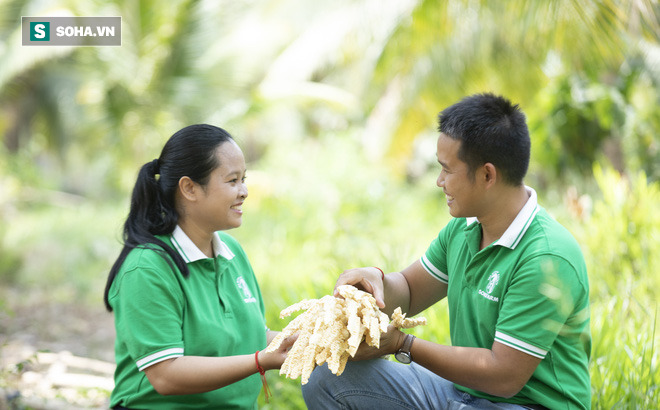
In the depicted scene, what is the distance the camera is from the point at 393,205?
35.7 feet

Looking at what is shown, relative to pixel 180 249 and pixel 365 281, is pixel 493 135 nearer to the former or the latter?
pixel 365 281

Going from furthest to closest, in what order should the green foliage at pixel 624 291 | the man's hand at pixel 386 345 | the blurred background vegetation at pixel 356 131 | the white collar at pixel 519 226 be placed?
the blurred background vegetation at pixel 356 131
the green foliage at pixel 624 291
the white collar at pixel 519 226
the man's hand at pixel 386 345

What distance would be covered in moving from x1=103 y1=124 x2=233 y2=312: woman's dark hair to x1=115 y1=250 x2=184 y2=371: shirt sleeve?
0.17 m

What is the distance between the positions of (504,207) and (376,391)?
0.90m

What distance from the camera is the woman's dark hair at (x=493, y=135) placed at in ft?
8.82

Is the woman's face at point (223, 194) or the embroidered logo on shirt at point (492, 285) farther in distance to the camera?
the woman's face at point (223, 194)

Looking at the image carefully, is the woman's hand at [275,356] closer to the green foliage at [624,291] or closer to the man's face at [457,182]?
the man's face at [457,182]

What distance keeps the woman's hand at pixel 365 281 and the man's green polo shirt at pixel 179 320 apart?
19.4 inches

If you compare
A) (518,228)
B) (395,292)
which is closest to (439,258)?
(395,292)

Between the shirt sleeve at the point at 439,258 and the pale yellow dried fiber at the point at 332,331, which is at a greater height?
the shirt sleeve at the point at 439,258

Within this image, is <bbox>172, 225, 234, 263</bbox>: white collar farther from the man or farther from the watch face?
the watch face

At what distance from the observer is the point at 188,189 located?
292 cm

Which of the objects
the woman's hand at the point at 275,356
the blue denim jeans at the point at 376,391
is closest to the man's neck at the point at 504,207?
the blue denim jeans at the point at 376,391

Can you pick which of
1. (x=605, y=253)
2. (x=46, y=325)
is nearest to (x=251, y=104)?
(x=46, y=325)
